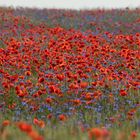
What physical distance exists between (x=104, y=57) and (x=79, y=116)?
4326 millimetres

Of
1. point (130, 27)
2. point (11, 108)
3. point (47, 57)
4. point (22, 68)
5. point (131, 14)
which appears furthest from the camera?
point (131, 14)

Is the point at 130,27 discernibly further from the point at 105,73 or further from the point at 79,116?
the point at 79,116

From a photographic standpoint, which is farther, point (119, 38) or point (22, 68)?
point (119, 38)

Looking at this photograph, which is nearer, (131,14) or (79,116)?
(79,116)

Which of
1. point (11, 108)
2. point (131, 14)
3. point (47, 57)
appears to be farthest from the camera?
point (131, 14)

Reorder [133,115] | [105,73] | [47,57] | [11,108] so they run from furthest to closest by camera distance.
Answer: [47,57], [105,73], [11,108], [133,115]

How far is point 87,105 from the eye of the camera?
6.35m

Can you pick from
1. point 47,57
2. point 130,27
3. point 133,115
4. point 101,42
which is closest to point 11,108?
point 133,115

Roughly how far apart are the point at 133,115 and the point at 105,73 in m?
1.91

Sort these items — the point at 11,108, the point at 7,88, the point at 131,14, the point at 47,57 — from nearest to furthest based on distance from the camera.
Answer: the point at 11,108 → the point at 7,88 → the point at 47,57 → the point at 131,14

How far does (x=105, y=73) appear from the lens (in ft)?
24.5

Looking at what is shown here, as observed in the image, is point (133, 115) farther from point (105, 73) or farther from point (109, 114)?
point (105, 73)

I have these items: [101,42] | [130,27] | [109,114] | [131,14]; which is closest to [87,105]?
[109,114]

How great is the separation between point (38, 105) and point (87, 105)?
79cm
